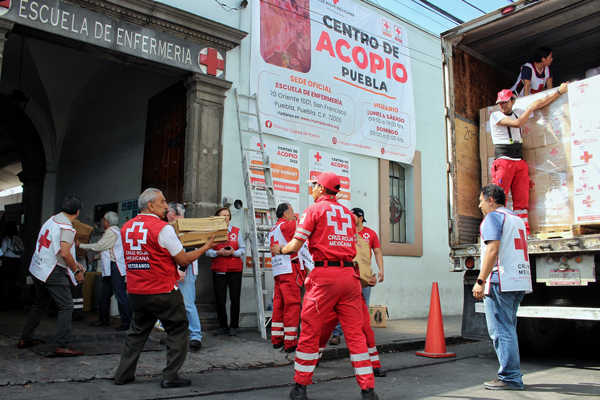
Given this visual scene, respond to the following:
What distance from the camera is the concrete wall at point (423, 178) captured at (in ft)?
27.3

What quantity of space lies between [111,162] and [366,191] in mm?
5167

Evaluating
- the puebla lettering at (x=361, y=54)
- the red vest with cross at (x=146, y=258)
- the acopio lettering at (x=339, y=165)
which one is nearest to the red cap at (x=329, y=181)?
the red vest with cross at (x=146, y=258)

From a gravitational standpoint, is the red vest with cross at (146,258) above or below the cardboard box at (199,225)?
below

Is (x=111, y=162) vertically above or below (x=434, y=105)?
below

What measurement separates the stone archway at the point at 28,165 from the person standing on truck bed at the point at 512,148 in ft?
31.5

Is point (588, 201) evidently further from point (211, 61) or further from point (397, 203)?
point (397, 203)

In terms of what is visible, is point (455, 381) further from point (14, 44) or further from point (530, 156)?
point (14, 44)

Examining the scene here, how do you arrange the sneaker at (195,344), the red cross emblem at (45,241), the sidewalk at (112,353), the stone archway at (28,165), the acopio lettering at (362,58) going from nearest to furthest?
the sidewalk at (112,353), the red cross emblem at (45,241), the sneaker at (195,344), the acopio lettering at (362,58), the stone archway at (28,165)

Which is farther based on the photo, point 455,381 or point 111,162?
point 111,162

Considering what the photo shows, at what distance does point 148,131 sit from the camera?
932cm

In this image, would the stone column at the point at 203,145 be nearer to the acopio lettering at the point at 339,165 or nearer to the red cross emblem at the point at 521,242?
the acopio lettering at the point at 339,165

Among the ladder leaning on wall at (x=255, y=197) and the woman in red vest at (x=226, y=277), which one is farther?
the ladder leaning on wall at (x=255, y=197)

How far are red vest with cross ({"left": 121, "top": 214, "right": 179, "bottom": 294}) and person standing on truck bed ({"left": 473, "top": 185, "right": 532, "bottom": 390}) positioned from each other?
9.04ft

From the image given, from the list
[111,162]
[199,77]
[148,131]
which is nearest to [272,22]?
[199,77]
